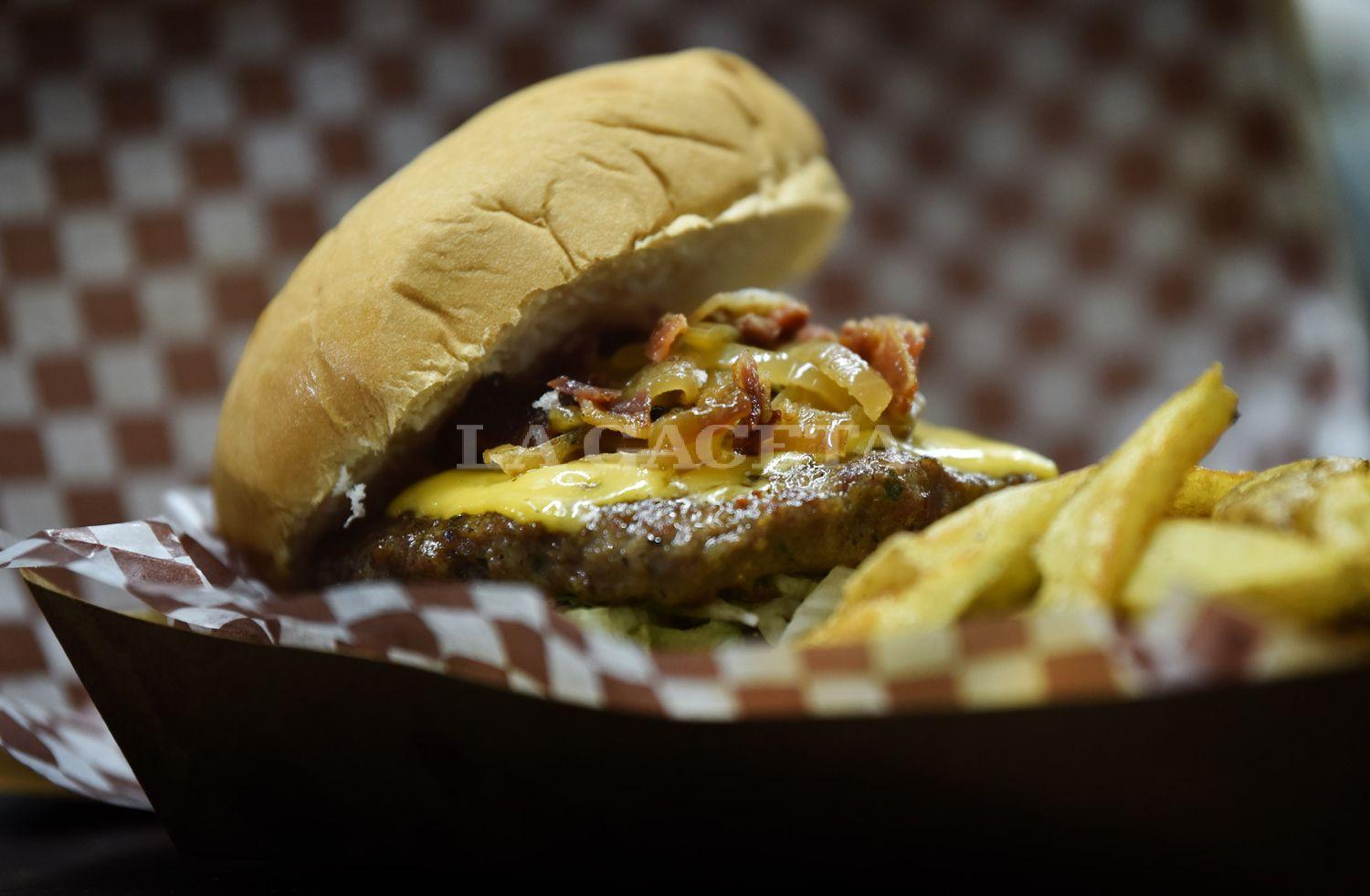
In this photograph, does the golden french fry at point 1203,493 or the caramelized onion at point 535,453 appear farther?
the caramelized onion at point 535,453

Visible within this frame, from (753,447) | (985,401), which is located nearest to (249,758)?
(753,447)

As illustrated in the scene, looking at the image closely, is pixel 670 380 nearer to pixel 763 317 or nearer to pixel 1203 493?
pixel 763 317

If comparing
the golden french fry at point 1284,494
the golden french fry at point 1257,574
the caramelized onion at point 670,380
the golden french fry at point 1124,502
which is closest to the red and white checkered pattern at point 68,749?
the caramelized onion at point 670,380

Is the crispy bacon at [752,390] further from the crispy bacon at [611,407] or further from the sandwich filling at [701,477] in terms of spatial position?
the crispy bacon at [611,407]

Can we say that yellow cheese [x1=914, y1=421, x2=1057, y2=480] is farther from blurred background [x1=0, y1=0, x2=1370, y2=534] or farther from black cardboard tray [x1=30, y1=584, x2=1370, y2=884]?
blurred background [x1=0, y1=0, x2=1370, y2=534]

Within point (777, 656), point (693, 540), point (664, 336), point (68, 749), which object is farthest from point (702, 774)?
point (68, 749)

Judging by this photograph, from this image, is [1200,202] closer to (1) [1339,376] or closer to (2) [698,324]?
(1) [1339,376]

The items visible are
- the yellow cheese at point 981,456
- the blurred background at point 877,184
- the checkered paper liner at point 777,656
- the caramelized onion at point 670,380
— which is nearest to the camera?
the checkered paper liner at point 777,656
